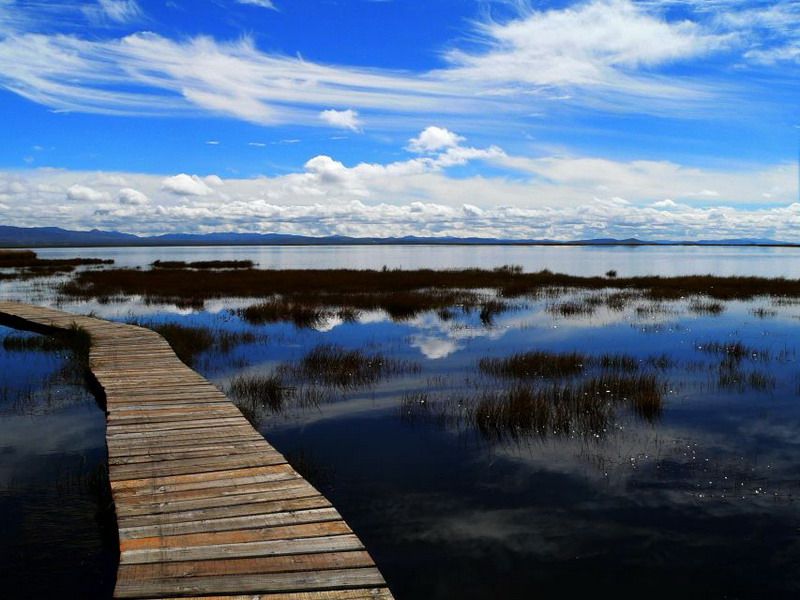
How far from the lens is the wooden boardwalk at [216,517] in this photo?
4617mm

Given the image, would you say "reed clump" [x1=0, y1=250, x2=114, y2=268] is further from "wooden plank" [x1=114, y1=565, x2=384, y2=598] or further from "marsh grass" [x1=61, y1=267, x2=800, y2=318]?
"wooden plank" [x1=114, y1=565, x2=384, y2=598]

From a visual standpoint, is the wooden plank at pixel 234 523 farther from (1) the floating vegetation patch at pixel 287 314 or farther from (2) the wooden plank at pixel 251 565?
(1) the floating vegetation patch at pixel 287 314

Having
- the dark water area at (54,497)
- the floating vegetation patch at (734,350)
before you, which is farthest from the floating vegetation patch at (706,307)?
the dark water area at (54,497)

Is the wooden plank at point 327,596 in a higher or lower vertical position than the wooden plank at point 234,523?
lower

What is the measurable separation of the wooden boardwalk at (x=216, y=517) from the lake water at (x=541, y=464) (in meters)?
0.86

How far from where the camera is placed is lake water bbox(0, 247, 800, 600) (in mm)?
6184

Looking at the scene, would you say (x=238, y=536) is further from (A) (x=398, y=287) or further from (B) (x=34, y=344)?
(A) (x=398, y=287)

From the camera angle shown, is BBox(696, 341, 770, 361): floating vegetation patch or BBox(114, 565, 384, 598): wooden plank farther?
BBox(696, 341, 770, 361): floating vegetation patch

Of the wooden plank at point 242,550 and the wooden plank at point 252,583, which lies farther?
the wooden plank at point 242,550

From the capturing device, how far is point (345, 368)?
1464 cm

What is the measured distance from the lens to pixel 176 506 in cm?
590

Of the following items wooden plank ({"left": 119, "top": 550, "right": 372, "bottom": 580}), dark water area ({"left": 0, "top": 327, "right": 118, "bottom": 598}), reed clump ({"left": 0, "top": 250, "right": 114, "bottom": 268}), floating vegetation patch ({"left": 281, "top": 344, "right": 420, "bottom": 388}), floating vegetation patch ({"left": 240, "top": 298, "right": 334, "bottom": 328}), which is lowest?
dark water area ({"left": 0, "top": 327, "right": 118, "bottom": 598})

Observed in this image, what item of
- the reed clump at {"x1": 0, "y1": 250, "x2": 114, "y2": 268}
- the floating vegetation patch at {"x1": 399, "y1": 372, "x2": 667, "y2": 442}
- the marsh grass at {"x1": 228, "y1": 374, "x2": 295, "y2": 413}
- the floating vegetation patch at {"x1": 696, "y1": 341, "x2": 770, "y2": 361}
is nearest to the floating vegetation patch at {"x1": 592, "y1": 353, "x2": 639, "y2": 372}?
the floating vegetation patch at {"x1": 399, "y1": 372, "x2": 667, "y2": 442}

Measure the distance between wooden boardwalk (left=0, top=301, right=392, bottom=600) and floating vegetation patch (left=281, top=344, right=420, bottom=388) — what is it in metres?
4.15
